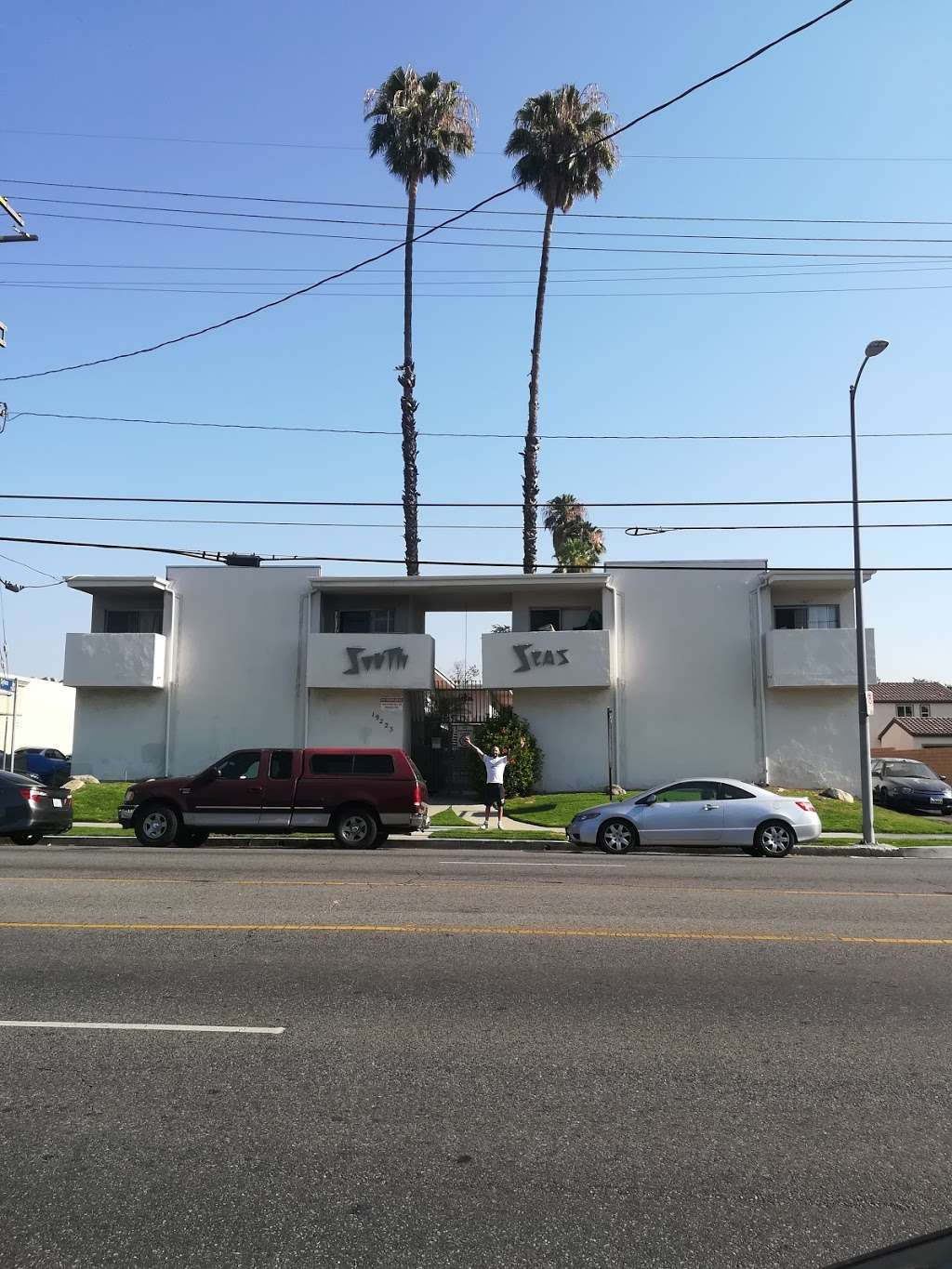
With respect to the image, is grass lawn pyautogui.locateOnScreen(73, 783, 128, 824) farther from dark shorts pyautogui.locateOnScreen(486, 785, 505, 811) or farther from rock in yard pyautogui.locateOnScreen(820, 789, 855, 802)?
rock in yard pyautogui.locateOnScreen(820, 789, 855, 802)

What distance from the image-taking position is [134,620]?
3144 cm

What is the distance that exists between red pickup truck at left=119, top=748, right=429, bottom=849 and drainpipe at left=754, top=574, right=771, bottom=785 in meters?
13.1

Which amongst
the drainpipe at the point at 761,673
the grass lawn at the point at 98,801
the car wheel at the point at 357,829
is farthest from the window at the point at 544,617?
the car wheel at the point at 357,829

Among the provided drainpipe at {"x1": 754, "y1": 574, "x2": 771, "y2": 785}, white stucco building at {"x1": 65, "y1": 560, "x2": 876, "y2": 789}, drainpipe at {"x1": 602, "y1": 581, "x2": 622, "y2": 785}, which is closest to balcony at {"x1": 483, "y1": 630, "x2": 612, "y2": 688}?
white stucco building at {"x1": 65, "y1": 560, "x2": 876, "y2": 789}

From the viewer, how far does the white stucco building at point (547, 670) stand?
28.8 meters

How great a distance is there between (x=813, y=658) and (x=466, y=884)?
1851 centimetres

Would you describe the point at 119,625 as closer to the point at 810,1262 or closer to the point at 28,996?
the point at 28,996

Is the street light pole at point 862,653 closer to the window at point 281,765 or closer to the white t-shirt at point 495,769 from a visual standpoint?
the white t-shirt at point 495,769

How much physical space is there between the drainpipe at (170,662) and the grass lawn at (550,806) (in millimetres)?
10237

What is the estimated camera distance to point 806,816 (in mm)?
18344

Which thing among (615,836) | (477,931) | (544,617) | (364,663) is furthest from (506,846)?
(544,617)

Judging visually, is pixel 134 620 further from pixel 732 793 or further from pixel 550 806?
pixel 732 793

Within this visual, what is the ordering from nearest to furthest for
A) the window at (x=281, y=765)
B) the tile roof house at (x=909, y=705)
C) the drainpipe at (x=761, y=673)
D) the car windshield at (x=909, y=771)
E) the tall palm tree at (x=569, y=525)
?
the window at (x=281, y=765)
the drainpipe at (x=761, y=673)
the car windshield at (x=909, y=771)
the tall palm tree at (x=569, y=525)
the tile roof house at (x=909, y=705)

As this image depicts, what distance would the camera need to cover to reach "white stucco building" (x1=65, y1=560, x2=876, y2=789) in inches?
1133
